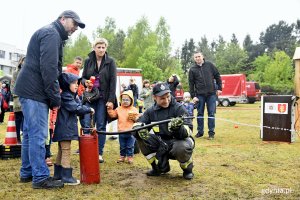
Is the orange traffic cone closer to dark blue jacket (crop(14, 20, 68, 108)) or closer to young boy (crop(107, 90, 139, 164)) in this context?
young boy (crop(107, 90, 139, 164))

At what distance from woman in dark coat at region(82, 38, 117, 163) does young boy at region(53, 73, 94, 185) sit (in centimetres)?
111

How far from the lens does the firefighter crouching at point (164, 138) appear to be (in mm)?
4449

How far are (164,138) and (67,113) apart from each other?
1319 millimetres

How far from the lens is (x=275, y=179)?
176 inches

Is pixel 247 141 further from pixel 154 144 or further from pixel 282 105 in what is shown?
pixel 154 144

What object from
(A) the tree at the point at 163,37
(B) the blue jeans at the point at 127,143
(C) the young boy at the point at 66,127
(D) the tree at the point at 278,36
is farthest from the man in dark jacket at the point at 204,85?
(D) the tree at the point at 278,36

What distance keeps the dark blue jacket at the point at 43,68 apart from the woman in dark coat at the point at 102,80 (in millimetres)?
1487

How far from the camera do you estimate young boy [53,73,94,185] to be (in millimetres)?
4309

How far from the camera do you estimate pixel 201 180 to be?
4.47 meters

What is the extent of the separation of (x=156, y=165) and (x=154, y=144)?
301mm

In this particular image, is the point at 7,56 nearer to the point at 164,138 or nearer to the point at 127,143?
the point at 127,143

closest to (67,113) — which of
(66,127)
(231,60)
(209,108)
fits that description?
(66,127)

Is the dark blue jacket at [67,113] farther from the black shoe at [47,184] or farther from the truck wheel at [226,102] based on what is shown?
the truck wheel at [226,102]

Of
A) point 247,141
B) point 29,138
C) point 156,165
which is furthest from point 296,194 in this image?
point 247,141
